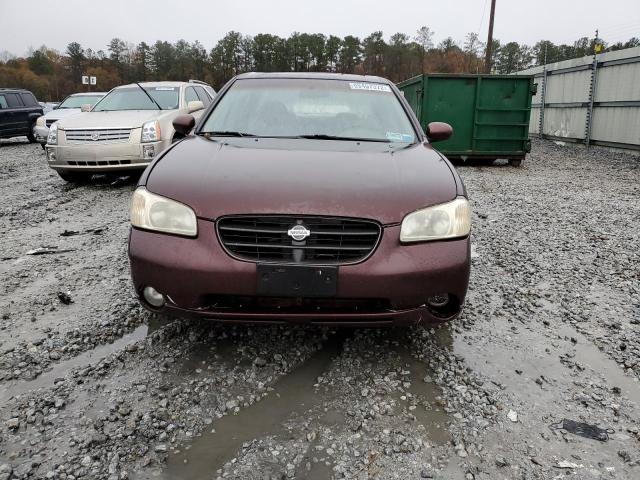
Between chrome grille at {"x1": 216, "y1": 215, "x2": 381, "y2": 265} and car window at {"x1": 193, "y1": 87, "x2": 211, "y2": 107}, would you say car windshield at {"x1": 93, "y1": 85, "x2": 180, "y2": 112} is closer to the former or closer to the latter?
car window at {"x1": 193, "y1": 87, "x2": 211, "y2": 107}

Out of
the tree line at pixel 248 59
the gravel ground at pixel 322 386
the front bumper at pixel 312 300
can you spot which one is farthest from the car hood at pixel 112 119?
the tree line at pixel 248 59

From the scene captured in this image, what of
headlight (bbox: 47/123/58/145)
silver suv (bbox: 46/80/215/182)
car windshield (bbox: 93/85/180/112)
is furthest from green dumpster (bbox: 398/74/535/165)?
headlight (bbox: 47/123/58/145)

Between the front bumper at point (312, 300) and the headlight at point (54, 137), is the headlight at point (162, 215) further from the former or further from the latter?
the headlight at point (54, 137)

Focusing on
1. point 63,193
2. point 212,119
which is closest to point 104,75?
point 63,193

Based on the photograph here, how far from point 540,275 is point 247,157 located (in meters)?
2.67

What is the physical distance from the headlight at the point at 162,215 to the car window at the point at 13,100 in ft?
56.0

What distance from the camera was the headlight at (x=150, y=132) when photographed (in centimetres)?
749

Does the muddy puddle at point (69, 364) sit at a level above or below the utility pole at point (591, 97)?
below

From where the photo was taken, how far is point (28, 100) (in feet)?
56.3

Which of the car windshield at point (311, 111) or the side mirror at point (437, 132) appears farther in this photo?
the side mirror at point (437, 132)

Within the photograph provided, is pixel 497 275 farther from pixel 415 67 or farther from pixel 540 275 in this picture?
pixel 415 67

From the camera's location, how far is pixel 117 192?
754 centimetres

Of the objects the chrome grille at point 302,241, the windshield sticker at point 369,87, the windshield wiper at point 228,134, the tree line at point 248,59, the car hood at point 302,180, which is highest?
the tree line at point 248,59

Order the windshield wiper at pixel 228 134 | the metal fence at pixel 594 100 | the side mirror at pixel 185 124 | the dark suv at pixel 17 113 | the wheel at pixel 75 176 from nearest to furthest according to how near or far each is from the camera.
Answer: the windshield wiper at pixel 228 134 → the side mirror at pixel 185 124 → the wheel at pixel 75 176 → the metal fence at pixel 594 100 → the dark suv at pixel 17 113
